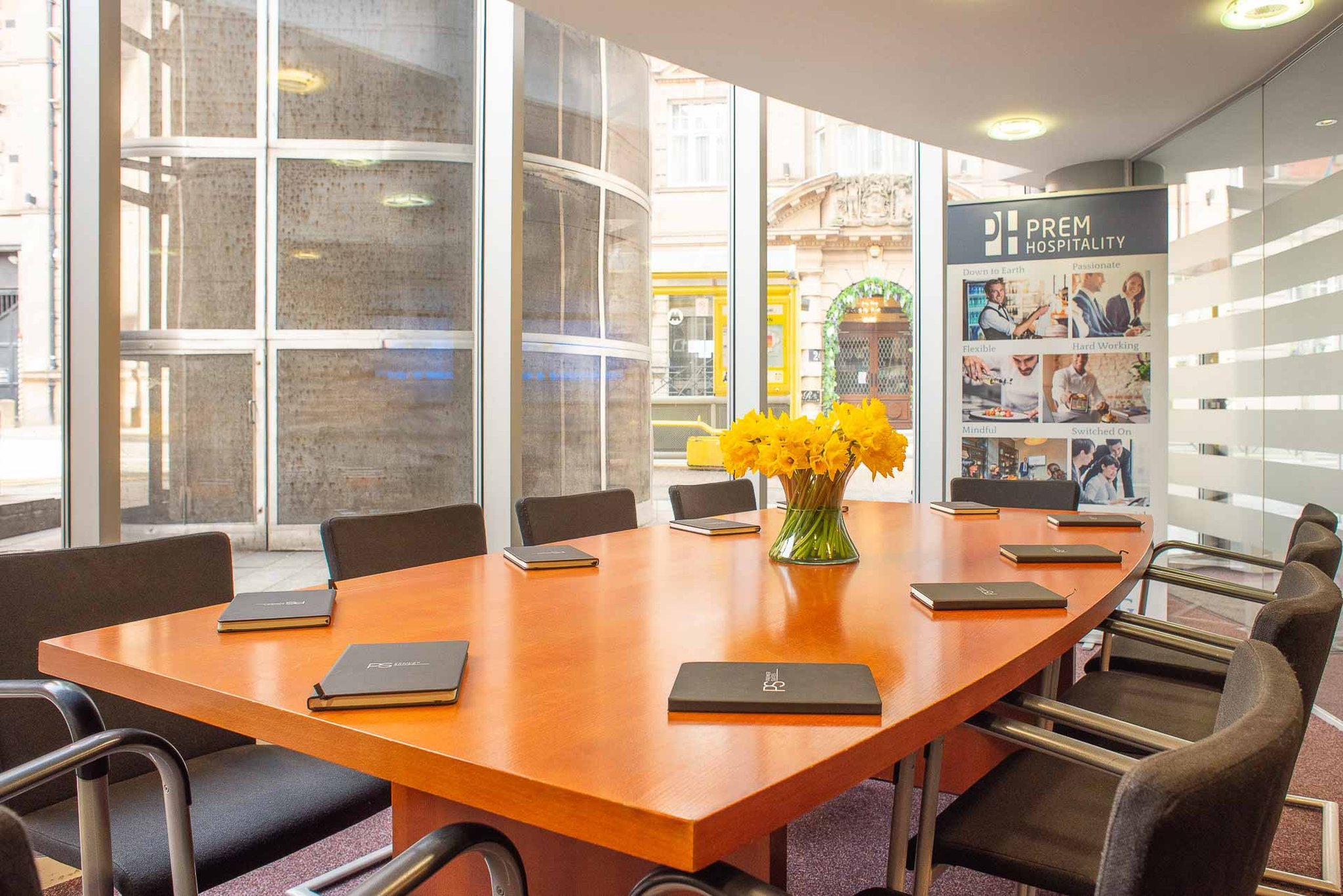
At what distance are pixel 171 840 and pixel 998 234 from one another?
5.72 metres

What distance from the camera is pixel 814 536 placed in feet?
7.48

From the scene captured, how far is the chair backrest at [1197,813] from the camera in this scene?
68 centimetres

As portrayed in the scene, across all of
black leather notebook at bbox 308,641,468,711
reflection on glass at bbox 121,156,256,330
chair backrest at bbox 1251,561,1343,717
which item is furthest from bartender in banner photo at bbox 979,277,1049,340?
black leather notebook at bbox 308,641,468,711

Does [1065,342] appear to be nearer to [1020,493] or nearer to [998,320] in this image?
[998,320]

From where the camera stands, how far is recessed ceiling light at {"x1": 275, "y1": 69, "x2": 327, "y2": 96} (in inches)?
136

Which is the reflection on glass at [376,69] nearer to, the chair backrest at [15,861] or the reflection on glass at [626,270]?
the reflection on glass at [626,270]

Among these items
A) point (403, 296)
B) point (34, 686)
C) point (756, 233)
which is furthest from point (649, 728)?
point (756, 233)

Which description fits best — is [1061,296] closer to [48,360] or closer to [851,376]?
[851,376]

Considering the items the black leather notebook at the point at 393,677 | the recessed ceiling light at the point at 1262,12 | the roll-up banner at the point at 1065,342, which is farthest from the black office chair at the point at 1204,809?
the roll-up banner at the point at 1065,342

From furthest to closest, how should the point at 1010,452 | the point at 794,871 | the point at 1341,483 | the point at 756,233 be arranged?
the point at 1010,452
the point at 756,233
the point at 1341,483
the point at 794,871

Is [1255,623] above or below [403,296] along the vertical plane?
below

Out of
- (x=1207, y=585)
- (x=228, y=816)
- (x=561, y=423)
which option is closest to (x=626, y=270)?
(x=561, y=423)

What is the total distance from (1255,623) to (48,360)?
3.06m

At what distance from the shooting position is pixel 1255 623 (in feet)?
4.45
